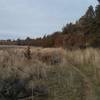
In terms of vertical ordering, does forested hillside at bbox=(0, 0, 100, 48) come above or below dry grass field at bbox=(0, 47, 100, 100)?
above

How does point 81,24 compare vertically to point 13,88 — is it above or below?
above

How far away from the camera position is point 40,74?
11953mm

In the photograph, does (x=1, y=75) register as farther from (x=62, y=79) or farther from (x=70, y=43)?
(x=70, y=43)

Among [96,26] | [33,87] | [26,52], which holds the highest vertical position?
[96,26]

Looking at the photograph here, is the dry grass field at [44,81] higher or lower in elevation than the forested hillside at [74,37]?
lower

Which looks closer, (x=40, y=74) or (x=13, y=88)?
(x=13, y=88)

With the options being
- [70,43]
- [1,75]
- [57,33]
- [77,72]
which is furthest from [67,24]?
[1,75]

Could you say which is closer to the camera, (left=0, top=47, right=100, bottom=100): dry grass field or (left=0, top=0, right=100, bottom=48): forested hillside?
(left=0, top=47, right=100, bottom=100): dry grass field

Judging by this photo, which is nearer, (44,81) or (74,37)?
(44,81)

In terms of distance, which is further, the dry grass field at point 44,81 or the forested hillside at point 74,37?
the forested hillside at point 74,37

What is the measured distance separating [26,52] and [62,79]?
12.6 ft

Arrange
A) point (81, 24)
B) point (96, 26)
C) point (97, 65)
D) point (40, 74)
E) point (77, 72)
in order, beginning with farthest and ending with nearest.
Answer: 1. point (81, 24)
2. point (96, 26)
3. point (97, 65)
4. point (77, 72)
5. point (40, 74)

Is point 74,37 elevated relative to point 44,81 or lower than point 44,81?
elevated

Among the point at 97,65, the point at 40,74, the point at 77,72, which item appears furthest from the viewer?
the point at 97,65
